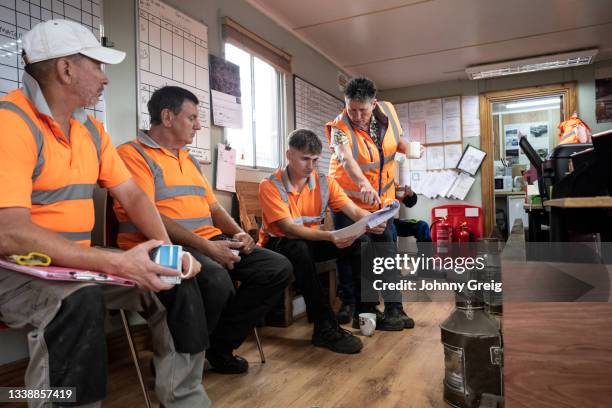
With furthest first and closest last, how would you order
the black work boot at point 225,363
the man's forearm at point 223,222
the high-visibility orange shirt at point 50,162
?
the man's forearm at point 223,222
the black work boot at point 225,363
the high-visibility orange shirt at point 50,162

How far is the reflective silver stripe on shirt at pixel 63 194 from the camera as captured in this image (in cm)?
119

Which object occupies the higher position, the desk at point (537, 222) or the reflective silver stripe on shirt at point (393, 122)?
the reflective silver stripe on shirt at point (393, 122)

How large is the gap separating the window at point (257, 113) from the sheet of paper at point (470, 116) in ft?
8.63

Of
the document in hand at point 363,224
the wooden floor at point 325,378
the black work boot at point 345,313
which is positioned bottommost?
the wooden floor at point 325,378

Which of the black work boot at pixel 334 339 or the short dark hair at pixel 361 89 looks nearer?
the black work boot at pixel 334 339

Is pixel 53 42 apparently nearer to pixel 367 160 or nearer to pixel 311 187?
pixel 311 187

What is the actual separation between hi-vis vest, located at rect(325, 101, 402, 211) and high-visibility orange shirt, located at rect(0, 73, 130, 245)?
1416mm

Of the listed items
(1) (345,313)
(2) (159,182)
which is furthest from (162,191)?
(1) (345,313)

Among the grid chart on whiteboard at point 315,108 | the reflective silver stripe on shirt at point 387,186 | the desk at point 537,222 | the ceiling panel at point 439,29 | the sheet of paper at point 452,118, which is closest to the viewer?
the reflective silver stripe on shirt at point 387,186

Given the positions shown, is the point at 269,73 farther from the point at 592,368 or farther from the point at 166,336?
the point at 592,368

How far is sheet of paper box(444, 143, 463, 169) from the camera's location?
520 centimetres

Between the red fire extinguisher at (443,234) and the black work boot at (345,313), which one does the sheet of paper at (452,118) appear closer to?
the red fire extinguisher at (443,234)

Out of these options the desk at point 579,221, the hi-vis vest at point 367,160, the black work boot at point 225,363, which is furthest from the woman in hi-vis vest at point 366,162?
the desk at point 579,221

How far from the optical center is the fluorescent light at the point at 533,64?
432cm
